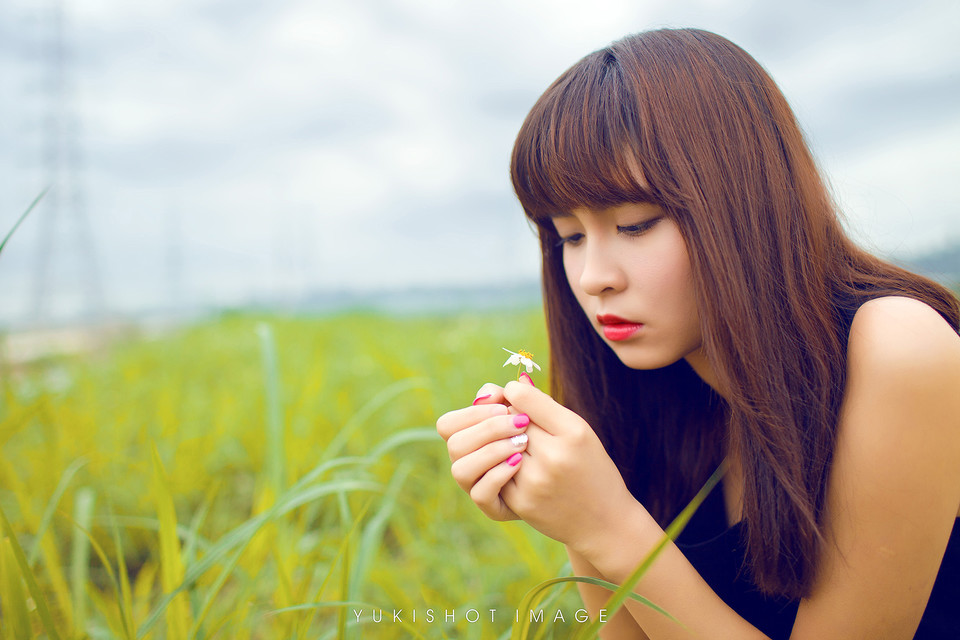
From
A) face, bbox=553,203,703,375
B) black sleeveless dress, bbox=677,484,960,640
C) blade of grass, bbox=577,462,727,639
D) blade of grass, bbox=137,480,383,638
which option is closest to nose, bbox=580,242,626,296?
face, bbox=553,203,703,375

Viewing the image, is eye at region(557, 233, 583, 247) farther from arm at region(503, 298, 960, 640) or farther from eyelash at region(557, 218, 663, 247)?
arm at region(503, 298, 960, 640)

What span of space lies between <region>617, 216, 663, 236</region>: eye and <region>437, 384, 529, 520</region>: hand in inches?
13.4

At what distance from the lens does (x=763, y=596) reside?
38.3 inches

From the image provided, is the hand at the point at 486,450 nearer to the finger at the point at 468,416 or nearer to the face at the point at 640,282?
the finger at the point at 468,416

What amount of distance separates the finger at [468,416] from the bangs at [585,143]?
36 cm

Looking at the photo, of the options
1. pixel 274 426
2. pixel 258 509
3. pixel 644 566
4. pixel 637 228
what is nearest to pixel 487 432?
pixel 644 566

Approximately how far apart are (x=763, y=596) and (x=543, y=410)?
1.98 feet

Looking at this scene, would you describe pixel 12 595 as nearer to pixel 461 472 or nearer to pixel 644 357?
pixel 461 472

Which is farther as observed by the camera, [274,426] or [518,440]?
[274,426]

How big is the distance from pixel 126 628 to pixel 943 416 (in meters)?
1.26

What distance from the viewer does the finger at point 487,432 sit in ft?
2.49

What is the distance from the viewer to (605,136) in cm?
87

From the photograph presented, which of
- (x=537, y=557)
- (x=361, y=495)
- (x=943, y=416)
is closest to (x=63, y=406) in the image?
(x=361, y=495)

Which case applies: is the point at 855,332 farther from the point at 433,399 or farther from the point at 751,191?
the point at 433,399
